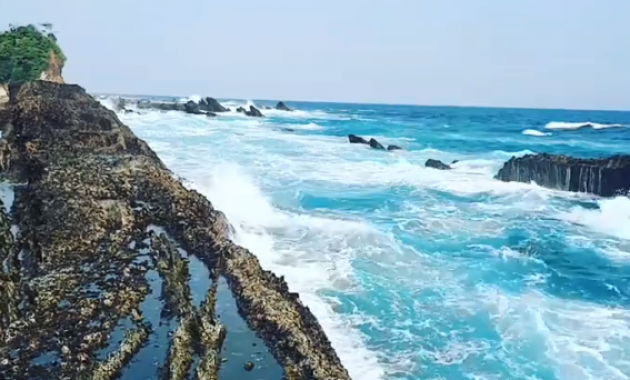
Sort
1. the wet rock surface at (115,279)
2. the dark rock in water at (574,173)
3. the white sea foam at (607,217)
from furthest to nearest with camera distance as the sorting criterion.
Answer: the dark rock in water at (574,173), the white sea foam at (607,217), the wet rock surface at (115,279)

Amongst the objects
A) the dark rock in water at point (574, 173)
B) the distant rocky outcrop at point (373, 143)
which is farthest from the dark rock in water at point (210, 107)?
the dark rock in water at point (574, 173)

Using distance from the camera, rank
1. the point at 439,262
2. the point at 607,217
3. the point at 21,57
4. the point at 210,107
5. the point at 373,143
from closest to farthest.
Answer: the point at 439,262 < the point at 607,217 < the point at 21,57 < the point at 373,143 < the point at 210,107

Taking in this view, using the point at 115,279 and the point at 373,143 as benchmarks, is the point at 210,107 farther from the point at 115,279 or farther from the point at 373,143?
the point at 115,279

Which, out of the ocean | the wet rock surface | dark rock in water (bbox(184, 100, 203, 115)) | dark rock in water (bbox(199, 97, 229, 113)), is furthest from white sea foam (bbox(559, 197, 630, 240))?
dark rock in water (bbox(199, 97, 229, 113))

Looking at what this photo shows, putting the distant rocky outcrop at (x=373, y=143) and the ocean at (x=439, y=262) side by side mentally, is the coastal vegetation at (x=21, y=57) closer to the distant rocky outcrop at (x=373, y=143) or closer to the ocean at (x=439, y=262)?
the ocean at (x=439, y=262)

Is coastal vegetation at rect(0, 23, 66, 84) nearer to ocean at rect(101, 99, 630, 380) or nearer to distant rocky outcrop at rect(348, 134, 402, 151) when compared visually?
ocean at rect(101, 99, 630, 380)

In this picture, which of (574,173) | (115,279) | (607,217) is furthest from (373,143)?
(115,279)
